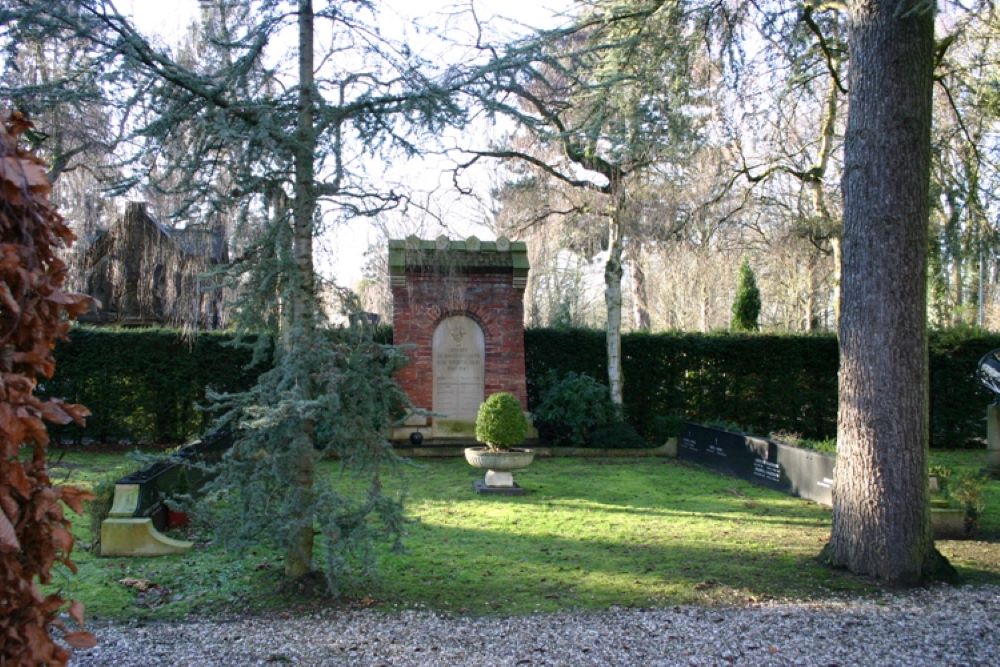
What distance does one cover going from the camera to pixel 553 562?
6.87 m

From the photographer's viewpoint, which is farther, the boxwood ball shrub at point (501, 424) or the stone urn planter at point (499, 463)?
the boxwood ball shrub at point (501, 424)

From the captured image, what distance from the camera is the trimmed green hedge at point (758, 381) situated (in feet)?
55.6

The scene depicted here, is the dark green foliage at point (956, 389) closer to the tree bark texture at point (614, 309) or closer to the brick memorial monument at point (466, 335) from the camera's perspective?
the tree bark texture at point (614, 309)

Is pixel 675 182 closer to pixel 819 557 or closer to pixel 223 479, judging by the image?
pixel 819 557

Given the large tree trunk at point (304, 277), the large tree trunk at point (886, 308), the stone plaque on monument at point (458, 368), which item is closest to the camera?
the large tree trunk at point (304, 277)

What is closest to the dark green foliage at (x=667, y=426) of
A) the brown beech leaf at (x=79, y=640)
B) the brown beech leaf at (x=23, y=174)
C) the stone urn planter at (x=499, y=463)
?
the stone urn planter at (x=499, y=463)

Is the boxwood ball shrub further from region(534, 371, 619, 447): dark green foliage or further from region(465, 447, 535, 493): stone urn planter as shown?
region(534, 371, 619, 447): dark green foliage

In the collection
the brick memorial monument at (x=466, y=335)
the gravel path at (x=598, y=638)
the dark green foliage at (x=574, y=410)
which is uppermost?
→ the brick memorial monument at (x=466, y=335)

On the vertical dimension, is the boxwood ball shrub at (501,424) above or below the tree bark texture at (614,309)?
below

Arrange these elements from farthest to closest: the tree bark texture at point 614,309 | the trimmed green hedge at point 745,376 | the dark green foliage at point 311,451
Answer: the trimmed green hedge at point 745,376, the tree bark texture at point 614,309, the dark green foliage at point 311,451

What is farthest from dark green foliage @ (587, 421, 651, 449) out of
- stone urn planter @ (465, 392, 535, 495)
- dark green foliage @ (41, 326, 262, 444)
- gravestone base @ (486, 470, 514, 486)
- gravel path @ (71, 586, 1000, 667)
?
gravel path @ (71, 586, 1000, 667)

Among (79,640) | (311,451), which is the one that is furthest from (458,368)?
(79,640)

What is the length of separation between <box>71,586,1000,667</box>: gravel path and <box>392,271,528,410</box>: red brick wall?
392 inches

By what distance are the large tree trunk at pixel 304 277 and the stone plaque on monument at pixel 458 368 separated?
380 inches
